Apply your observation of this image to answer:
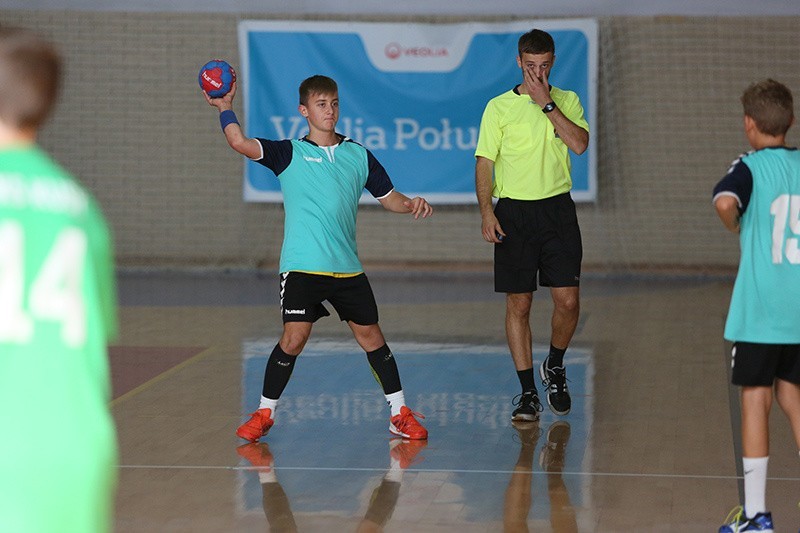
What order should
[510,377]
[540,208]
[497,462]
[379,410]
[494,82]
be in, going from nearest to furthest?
1. [497,462]
2. [540,208]
3. [379,410]
4. [510,377]
5. [494,82]

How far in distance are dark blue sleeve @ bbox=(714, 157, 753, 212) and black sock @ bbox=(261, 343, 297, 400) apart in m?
2.52

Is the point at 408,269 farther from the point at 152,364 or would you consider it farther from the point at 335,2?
the point at 152,364

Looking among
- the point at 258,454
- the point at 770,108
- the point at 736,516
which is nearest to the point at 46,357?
the point at 770,108

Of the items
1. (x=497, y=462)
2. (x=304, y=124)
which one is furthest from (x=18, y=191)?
(x=304, y=124)

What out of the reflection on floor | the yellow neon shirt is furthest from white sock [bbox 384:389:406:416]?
the yellow neon shirt

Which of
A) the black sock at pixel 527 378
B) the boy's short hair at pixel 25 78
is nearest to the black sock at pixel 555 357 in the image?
the black sock at pixel 527 378

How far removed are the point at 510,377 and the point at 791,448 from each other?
232cm

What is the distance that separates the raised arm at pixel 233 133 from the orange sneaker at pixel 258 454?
1.42 m

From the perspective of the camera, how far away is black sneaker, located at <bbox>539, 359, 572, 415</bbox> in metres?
6.47

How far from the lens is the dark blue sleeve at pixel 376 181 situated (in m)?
5.92

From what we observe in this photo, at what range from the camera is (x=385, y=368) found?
598cm

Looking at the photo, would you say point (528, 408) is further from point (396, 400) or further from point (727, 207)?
point (727, 207)

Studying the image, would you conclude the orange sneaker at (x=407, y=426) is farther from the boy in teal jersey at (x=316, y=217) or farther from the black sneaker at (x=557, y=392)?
the black sneaker at (x=557, y=392)

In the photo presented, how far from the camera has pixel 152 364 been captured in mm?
8156
